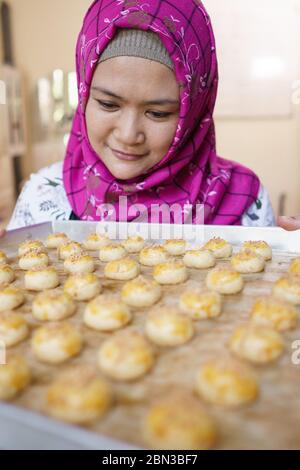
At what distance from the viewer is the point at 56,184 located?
1.57 metres

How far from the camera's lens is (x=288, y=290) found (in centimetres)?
88

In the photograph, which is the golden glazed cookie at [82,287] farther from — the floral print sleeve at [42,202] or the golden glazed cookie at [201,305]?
the floral print sleeve at [42,202]

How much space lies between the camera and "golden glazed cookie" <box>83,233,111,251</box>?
1256 mm

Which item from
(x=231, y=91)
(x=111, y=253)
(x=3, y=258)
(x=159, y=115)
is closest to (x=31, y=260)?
(x=3, y=258)

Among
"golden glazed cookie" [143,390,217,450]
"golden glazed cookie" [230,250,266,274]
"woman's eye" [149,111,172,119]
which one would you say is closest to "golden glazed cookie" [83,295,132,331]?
"golden glazed cookie" [143,390,217,450]

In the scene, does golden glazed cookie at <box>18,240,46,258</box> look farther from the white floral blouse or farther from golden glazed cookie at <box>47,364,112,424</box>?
golden glazed cookie at <box>47,364,112,424</box>


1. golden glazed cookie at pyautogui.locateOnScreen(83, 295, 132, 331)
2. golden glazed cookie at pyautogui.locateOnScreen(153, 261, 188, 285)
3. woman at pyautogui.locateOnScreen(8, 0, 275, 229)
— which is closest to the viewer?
golden glazed cookie at pyautogui.locateOnScreen(83, 295, 132, 331)

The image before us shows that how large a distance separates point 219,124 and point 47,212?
2353 millimetres

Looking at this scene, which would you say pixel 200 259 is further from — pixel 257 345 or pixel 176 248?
pixel 257 345

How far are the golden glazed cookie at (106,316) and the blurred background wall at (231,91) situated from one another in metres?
2.84

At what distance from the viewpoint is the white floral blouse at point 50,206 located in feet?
4.85

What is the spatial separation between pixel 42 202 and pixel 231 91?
93.6 inches

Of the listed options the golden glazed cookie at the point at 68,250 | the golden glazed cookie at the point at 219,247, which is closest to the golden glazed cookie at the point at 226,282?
the golden glazed cookie at the point at 219,247

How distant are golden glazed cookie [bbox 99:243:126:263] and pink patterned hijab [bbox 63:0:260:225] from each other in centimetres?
23
